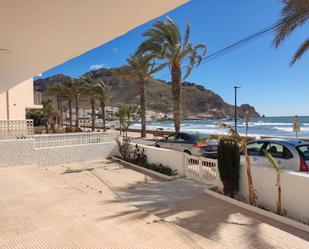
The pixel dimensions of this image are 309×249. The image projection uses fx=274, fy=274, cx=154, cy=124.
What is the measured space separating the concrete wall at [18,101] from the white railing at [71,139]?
9515 mm

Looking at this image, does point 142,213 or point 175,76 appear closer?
point 142,213

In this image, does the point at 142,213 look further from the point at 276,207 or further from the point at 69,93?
the point at 69,93

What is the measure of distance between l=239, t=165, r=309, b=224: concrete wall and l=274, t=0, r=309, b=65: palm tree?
5673mm

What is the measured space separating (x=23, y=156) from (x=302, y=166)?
10419mm

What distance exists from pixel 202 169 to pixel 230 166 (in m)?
1.94

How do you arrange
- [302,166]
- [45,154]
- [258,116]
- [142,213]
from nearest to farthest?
1. [142,213]
2. [302,166]
3. [45,154]
4. [258,116]

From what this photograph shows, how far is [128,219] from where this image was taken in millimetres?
5328

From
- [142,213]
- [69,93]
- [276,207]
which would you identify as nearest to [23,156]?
[142,213]

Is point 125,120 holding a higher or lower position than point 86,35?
lower

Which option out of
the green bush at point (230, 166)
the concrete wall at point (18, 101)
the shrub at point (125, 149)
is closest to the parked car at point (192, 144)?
the shrub at point (125, 149)

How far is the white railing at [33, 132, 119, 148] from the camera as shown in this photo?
41.0ft

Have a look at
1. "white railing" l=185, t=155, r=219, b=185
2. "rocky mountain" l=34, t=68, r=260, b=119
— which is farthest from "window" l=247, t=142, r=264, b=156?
"rocky mountain" l=34, t=68, r=260, b=119

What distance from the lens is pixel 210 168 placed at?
27.7 ft

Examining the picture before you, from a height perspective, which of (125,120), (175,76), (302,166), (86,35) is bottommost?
(302,166)
